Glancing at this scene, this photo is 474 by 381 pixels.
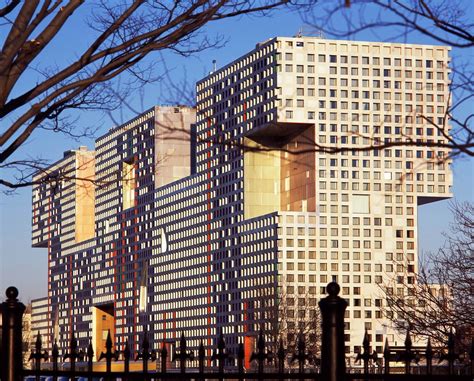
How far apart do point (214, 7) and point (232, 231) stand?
169m

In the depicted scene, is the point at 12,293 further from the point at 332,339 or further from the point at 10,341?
→ the point at 332,339

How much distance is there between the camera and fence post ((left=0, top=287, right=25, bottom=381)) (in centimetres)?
851

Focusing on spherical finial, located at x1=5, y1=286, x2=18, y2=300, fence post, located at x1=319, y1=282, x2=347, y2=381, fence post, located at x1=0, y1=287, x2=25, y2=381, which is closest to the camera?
fence post, located at x1=319, y1=282, x2=347, y2=381

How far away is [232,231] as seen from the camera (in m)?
177

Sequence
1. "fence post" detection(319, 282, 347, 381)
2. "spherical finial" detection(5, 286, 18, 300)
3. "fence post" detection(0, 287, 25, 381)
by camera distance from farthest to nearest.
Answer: "spherical finial" detection(5, 286, 18, 300), "fence post" detection(0, 287, 25, 381), "fence post" detection(319, 282, 347, 381)

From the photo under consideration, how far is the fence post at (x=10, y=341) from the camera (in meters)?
8.51

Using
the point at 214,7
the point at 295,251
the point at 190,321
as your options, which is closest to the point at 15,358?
the point at 214,7

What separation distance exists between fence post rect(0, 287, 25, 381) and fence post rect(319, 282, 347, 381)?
2481mm

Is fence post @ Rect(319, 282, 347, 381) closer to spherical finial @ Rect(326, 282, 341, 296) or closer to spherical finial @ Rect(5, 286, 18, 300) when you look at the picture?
spherical finial @ Rect(326, 282, 341, 296)

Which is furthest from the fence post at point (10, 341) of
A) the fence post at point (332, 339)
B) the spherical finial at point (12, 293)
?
the fence post at point (332, 339)

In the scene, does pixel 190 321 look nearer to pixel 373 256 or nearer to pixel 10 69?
pixel 373 256

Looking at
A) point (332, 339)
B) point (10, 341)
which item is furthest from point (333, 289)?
point (10, 341)

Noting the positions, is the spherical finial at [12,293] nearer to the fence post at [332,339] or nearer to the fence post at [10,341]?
the fence post at [10,341]

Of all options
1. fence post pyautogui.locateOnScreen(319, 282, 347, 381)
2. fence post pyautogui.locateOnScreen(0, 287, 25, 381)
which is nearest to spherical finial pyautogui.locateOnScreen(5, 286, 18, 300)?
fence post pyautogui.locateOnScreen(0, 287, 25, 381)
